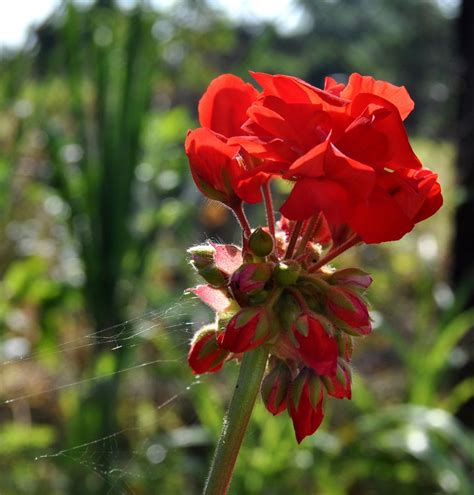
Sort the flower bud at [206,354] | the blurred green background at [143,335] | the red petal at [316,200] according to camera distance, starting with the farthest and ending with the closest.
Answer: the blurred green background at [143,335] < the flower bud at [206,354] < the red petal at [316,200]

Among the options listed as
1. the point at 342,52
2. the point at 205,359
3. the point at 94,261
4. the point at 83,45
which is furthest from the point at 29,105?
the point at 342,52

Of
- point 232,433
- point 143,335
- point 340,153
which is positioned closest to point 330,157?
point 340,153

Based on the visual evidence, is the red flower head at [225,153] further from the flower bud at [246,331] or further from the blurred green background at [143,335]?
the blurred green background at [143,335]

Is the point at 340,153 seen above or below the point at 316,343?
above

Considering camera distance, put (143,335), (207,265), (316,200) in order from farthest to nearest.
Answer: (143,335) < (207,265) < (316,200)

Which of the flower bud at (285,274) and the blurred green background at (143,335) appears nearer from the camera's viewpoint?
the flower bud at (285,274)

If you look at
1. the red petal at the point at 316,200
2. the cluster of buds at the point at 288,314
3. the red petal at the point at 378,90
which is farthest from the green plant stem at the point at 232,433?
the red petal at the point at 378,90

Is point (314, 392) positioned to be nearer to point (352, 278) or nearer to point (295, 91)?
point (352, 278)
